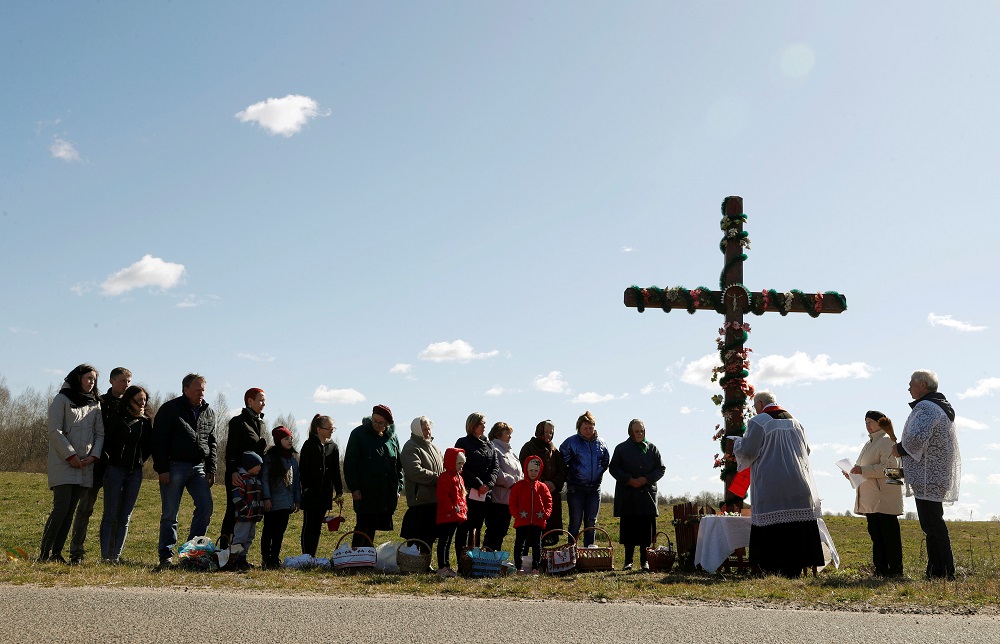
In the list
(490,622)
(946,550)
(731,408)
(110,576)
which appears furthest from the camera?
(731,408)

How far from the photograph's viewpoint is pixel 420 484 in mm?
10016

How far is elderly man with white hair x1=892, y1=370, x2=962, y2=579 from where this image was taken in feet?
29.1

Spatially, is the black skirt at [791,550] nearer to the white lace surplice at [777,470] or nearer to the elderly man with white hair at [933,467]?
the white lace surplice at [777,470]

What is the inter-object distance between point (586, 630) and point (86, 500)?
6.47 m

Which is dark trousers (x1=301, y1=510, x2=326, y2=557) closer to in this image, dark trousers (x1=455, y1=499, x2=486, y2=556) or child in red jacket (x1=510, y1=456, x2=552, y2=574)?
dark trousers (x1=455, y1=499, x2=486, y2=556)

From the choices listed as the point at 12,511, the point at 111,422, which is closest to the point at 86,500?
the point at 111,422

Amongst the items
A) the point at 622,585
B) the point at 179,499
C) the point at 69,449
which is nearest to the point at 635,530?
the point at 622,585

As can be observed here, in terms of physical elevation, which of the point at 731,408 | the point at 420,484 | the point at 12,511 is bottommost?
the point at 12,511

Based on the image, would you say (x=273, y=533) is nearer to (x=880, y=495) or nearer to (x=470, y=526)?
(x=470, y=526)

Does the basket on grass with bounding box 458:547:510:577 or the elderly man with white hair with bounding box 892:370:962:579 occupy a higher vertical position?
the elderly man with white hair with bounding box 892:370:962:579

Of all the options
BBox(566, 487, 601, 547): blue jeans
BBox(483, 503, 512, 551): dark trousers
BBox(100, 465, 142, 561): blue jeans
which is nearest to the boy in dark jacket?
BBox(100, 465, 142, 561): blue jeans

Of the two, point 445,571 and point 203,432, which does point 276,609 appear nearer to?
point 445,571

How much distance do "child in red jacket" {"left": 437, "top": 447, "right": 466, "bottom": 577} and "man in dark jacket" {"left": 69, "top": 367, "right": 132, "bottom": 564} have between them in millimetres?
3661

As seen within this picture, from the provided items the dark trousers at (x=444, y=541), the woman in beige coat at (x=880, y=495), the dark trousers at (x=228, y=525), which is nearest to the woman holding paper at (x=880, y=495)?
the woman in beige coat at (x=880, y=495)
